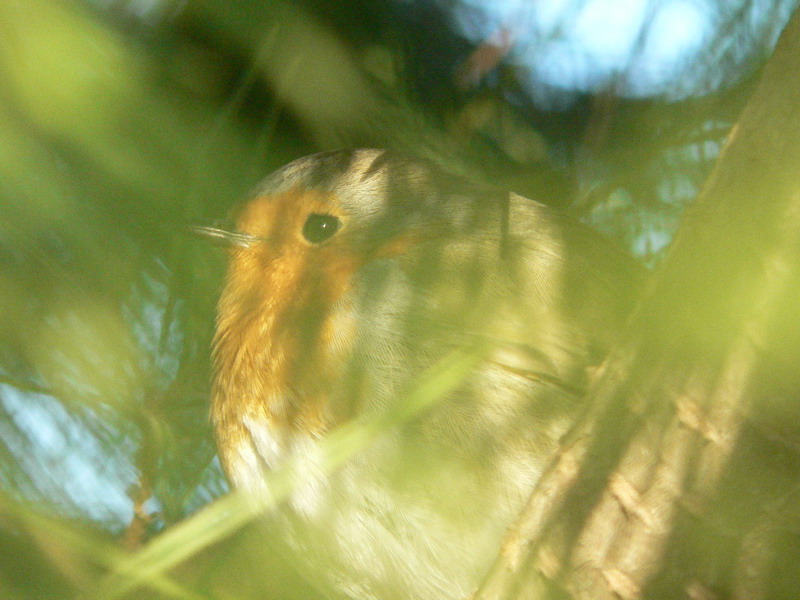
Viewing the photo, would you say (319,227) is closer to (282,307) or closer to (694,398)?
(282,307)

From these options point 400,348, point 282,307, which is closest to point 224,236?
point 282,307

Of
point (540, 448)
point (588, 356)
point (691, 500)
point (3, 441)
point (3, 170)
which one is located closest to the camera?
point (691, 500)

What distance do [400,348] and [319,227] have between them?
1.39ft

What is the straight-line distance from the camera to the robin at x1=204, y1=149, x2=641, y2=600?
1.05 metres

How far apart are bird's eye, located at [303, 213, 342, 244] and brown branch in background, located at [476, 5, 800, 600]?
0.90 metres

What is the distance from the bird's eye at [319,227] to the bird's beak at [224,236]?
91 millimetres

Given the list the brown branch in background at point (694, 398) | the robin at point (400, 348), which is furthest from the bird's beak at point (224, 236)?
the brown branch in background at point (694, 398)

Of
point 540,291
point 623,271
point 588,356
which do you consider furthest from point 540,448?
point 623,271

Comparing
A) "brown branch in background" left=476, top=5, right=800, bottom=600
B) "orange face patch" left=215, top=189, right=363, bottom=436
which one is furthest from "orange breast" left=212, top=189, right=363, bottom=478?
"brown branch in background" left=476, top=5, right=800, bottom=600

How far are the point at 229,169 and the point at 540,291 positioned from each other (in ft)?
1.71

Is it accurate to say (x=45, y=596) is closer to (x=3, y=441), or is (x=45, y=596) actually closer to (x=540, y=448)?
(x=3, y=441)

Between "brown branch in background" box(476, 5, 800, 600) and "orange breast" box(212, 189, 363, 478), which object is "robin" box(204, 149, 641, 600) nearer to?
"orange breast" box(212, 189, 363, 478)

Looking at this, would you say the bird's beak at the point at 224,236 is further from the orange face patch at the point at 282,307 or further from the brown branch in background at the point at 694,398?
the brown branch in background at the point at 694,398

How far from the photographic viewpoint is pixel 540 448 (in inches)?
41.3
